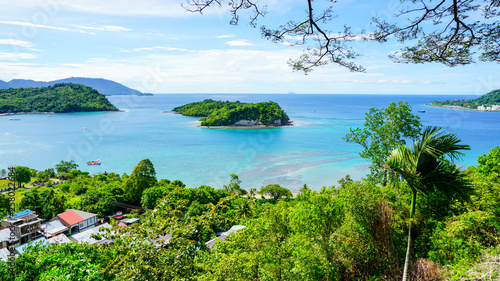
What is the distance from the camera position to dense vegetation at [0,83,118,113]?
328ft

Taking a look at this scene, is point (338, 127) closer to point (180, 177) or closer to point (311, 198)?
point (180, 177)

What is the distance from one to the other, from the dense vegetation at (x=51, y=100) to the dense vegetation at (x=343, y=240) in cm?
11386

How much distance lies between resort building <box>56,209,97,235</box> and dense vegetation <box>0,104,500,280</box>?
12.0 m

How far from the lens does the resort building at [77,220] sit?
17.3 meters

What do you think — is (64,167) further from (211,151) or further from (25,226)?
(25,226)

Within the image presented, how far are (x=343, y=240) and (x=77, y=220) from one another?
59.6ft

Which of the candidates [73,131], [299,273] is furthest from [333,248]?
[73,131]

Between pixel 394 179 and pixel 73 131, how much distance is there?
2834 inches

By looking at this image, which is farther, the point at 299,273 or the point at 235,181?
the point at 235,181

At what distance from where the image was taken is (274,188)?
76.3 feet

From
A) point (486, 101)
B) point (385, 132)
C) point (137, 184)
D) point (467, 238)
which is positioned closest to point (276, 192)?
point (137, 184)

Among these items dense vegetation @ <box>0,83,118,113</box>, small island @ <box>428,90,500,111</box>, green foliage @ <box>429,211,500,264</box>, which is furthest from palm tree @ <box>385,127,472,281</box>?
dense vegetation @ <box>0,83,118,113</box>

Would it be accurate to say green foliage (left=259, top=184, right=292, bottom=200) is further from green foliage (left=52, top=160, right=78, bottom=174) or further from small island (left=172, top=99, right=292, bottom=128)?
small island (left=172, top=99, right=292, bottom=128)

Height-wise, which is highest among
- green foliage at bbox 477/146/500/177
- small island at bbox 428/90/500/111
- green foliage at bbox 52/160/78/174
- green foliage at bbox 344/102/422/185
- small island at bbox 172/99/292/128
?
small island at bbox 428/90/500/111
